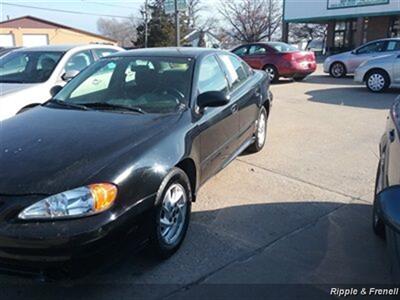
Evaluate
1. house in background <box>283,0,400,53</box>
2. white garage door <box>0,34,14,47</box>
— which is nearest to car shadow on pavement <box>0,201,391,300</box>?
house in background <box>283,0,400,53</box>

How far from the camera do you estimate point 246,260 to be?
10.9 feet

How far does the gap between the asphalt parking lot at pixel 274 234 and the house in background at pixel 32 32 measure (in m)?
44.9

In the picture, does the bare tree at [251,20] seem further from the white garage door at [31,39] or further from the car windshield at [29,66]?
the car windshield at [29,66]

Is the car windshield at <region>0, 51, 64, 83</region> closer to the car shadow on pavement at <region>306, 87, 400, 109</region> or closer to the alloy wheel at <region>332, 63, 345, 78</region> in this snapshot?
the car shadow on pavement at <region>306, 87, 400, 109</region>

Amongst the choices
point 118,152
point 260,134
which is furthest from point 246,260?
point 260,134

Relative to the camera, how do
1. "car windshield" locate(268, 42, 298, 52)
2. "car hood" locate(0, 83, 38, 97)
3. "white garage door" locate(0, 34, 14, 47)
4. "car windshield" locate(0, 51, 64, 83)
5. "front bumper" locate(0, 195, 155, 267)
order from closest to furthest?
"front bumper" locate(0, 195, 155, 267), "car hood" locate(0, 83, 38, 97), "car windshield" locate(0, 51, 64, 83), "car windshield" locate(268, 42, 298, 52), "white garage door" locate(0, 34, 14, 47)

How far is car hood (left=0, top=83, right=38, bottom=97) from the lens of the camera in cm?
616

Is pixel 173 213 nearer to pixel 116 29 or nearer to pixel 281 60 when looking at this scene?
pixel 281 60

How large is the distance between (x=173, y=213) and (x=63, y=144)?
39.1 inches

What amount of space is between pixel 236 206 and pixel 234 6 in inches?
1876

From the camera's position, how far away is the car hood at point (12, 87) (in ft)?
20.2

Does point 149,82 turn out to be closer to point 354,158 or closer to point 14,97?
point 14,97

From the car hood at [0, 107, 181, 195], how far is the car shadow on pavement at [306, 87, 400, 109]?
7.60 meters

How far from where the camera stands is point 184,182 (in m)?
3.49
